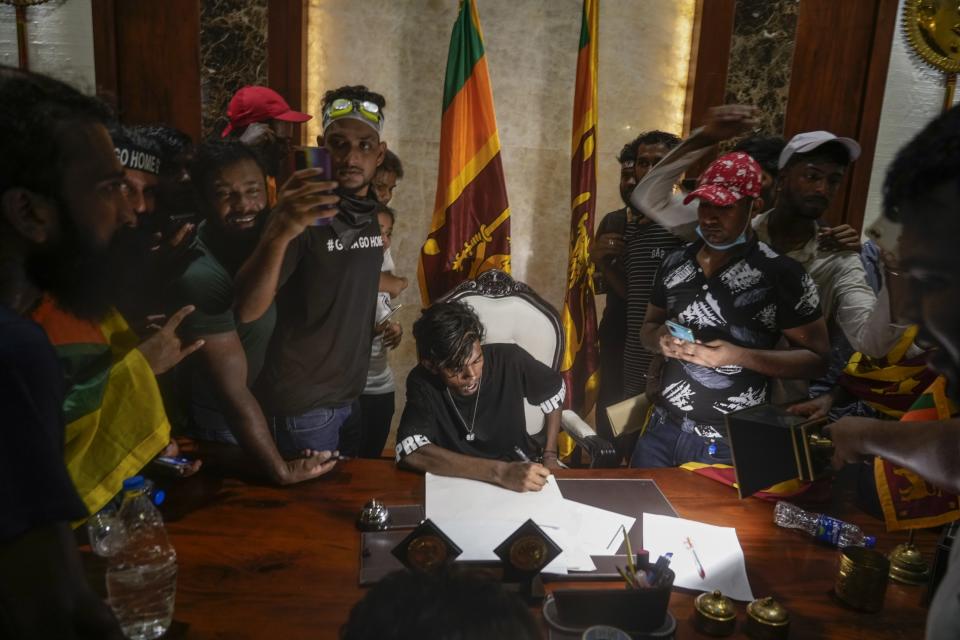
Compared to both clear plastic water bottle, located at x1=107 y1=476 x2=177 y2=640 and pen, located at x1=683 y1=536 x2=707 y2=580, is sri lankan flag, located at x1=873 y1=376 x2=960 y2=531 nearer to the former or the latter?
pen, located at x1=683 y1=536 x2=707 y2=580

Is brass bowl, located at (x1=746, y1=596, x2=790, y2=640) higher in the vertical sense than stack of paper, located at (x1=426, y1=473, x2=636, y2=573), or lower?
higher

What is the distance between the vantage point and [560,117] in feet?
12.2

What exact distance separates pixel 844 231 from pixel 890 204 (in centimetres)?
203

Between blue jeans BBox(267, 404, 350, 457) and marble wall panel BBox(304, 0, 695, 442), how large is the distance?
4.26 feet

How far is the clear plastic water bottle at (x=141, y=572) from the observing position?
1.16 meters

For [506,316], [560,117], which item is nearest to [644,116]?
[560,117]

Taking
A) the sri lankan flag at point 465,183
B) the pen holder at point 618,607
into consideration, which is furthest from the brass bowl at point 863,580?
the sri lankan flag at point 465,183

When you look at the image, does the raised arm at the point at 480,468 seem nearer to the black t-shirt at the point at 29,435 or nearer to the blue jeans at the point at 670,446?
the blue jeans at the point at 670,446

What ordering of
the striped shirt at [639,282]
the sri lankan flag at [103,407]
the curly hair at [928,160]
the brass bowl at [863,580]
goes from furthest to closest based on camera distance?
1. the striped shirt at [639,282]
2. the sri lankan flag at [103,407]
3. the brass bowl at [863,580]
4. the curly hair at [928,160]

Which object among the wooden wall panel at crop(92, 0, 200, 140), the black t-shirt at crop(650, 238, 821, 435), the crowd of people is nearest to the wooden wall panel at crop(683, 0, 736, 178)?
the crowd of people

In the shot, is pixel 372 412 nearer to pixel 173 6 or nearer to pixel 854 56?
pixel 173 6

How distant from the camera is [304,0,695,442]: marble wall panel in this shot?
3.45 m

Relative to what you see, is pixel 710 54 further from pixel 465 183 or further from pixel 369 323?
pixel 369 323

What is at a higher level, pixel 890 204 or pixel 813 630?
pixel 890 204
